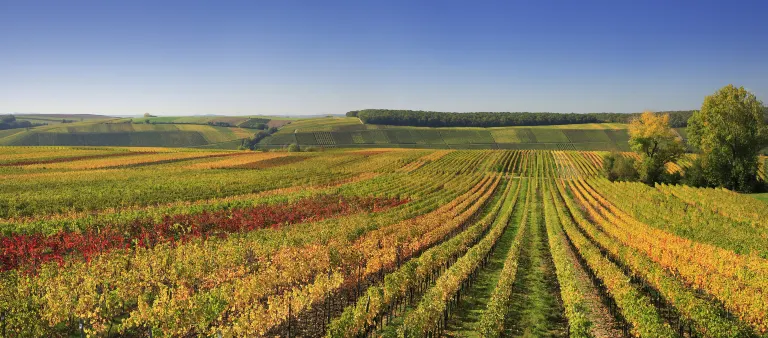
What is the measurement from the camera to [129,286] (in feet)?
51.9

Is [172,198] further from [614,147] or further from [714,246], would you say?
[614,147]

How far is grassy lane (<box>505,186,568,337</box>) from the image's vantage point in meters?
15.0

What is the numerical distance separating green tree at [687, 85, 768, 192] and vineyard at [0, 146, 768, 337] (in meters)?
7.08

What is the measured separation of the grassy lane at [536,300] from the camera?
15.0m

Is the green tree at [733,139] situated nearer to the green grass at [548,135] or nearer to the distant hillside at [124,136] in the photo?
the green grass at [548,135]

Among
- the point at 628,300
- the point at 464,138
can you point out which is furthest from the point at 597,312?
the point at 464,138

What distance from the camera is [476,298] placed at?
58.7ft

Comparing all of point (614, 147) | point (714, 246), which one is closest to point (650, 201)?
point (714, 246)

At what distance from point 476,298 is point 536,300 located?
2.67m

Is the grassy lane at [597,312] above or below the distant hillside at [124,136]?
below

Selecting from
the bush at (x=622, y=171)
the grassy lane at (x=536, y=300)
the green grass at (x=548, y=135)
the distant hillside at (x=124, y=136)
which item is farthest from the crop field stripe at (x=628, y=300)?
the distant hillside at (x=124, y=136)

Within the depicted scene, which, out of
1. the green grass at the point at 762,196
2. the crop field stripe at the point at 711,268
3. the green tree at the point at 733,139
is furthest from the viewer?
the green tree at the point at 733,139

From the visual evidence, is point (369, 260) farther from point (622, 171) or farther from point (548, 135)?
point (548, 135)

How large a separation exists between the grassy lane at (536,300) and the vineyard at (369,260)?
105mm
